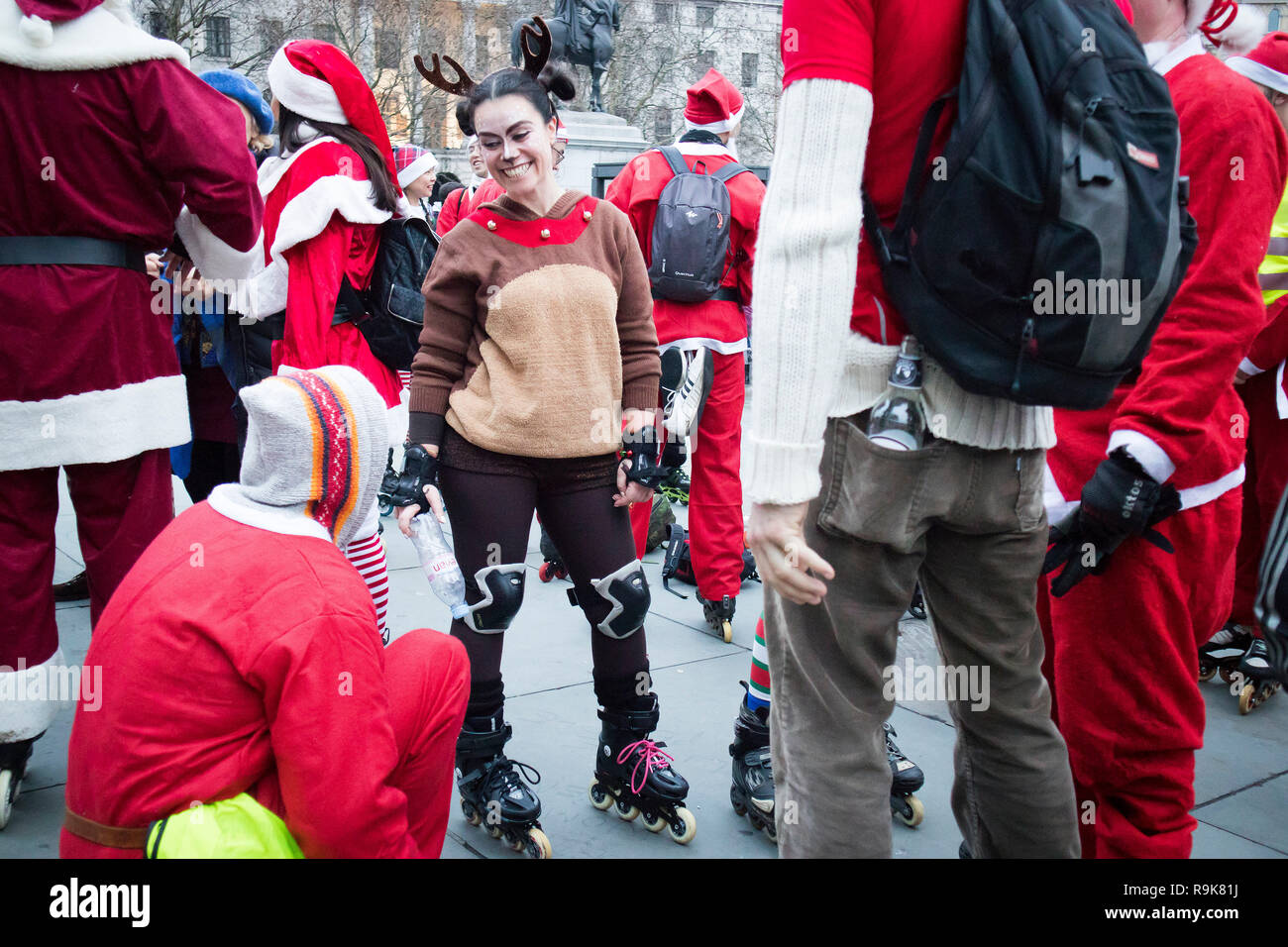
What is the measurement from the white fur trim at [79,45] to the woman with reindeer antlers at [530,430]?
0.87 metres

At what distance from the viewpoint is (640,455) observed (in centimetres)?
288

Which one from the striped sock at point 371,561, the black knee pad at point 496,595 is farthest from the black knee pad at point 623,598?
the striped sock at point 371,561

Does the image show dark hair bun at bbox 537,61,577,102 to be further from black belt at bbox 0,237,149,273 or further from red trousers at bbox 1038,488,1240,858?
red trousers at bbox 1038,488,1240,858

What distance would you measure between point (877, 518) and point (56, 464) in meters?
2.27

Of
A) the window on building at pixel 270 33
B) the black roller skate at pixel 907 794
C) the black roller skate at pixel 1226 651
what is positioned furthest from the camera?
the window on building at pixel 270 33

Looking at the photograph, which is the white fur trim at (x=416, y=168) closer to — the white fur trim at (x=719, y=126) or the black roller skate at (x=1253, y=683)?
the white fur trim at (x=719, y=126)

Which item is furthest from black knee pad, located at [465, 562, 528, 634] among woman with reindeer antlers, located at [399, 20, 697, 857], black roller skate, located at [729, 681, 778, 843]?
black roller skate, located at [729, 681, 778, 843]

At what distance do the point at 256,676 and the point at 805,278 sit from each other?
1057mm

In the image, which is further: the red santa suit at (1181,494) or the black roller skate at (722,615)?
the black roller skate at (722,615)

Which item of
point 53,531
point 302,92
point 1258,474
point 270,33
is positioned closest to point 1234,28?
point 1258,474

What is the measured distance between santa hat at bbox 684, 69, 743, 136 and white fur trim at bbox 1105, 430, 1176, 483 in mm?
3257

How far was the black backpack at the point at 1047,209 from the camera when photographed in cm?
152

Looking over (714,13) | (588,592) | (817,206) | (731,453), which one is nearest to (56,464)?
(588,592)

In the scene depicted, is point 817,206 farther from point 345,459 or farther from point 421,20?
point 421,20
